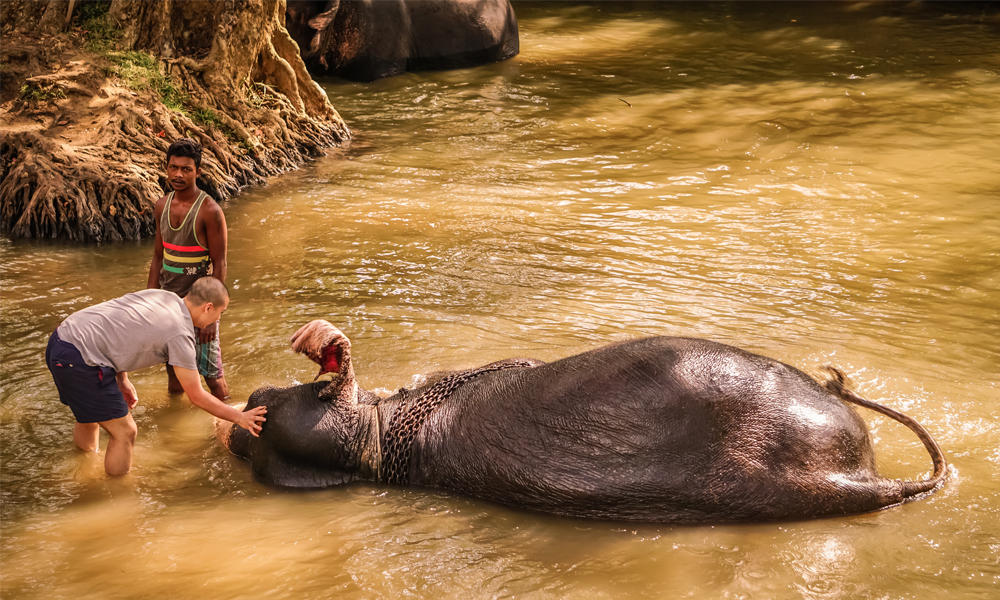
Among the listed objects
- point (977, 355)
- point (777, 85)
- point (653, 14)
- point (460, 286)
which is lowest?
point (977, 355)

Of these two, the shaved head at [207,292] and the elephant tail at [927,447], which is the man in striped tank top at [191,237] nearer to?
the shaved head at [207,292]

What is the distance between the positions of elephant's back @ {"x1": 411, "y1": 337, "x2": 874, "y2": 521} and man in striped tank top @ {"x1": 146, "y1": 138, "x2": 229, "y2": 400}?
1896 mm

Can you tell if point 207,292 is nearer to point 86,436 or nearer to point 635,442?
point 86,436

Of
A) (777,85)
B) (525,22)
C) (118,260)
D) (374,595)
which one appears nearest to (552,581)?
(374,595)

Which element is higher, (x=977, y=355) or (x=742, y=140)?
(x=742, y=140)

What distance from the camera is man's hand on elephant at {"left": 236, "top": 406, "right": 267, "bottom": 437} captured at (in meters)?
4.36

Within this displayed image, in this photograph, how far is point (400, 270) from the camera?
24.2 ft

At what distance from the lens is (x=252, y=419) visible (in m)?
4.40

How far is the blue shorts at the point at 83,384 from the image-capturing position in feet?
14.2

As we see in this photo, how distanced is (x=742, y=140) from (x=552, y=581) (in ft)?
26.3

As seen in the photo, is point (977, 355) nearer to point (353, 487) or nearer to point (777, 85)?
point (353, 487)

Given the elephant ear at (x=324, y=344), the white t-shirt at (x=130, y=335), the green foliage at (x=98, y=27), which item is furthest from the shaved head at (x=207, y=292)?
the green foliage at (x=98, y=27)

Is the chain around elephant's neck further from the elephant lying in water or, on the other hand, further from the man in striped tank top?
the man in striped tank top

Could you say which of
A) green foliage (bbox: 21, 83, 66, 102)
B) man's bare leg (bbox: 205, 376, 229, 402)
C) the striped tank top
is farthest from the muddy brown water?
green foliage (bbox: 21, 83, 66, 102)
